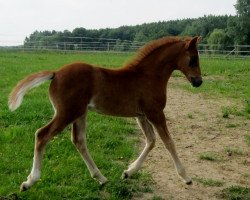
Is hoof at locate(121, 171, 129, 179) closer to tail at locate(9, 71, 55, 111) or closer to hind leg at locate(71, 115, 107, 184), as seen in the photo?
hind leg at locate(71, 115, 107, 184)

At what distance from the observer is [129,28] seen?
79.0 metres

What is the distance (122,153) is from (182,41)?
2.16 meters

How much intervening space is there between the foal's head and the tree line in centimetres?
3444

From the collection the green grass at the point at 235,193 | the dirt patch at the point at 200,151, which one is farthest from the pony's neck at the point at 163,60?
the green grass at the point at 235,193

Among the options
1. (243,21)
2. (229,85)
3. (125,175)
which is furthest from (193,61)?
(243,21)

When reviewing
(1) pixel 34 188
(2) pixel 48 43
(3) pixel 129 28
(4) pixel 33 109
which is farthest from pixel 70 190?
(3) pixel 129 28

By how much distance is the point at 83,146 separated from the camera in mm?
6160

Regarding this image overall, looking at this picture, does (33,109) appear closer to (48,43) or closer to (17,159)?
(17,159)

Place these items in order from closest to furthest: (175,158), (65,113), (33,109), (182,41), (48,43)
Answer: (65,113) → (175,158) → (182,41) → (33,109) → (48,43)

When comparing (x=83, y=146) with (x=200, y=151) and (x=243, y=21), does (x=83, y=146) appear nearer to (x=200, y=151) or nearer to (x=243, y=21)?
(x=200, y=151)

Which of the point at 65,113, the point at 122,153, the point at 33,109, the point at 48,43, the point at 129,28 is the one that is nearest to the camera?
the point at 65,113

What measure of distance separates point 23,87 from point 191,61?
7.82ft

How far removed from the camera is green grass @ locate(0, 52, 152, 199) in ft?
19.0

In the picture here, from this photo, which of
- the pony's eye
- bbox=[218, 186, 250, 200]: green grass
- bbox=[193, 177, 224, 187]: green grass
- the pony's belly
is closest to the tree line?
the pony's eye
